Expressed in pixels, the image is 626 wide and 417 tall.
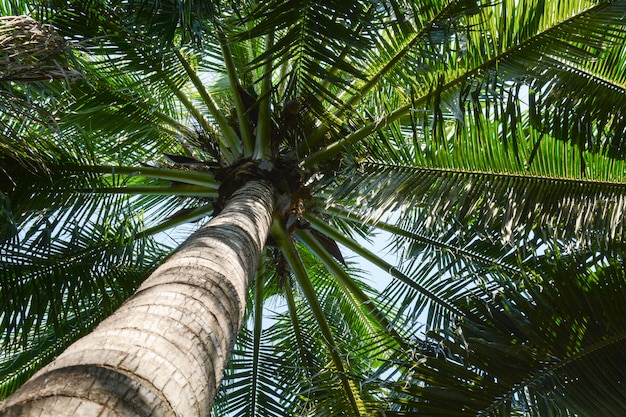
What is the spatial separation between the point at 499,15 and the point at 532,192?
1.20 m

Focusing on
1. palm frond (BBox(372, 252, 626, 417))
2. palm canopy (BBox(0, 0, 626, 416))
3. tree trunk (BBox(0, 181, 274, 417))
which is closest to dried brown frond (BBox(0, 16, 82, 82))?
palm canopy (BBox(0, 0, 626, 416))

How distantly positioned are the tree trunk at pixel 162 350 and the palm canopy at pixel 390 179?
1116 millimetres

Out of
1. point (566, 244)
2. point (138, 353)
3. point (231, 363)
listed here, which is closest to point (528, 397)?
point (566, 244)

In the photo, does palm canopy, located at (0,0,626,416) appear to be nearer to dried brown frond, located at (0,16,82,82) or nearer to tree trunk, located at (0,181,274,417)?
dried brown frond, located at (0,16,82,82)

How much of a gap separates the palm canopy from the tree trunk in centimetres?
112

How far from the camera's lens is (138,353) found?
5.18 ft

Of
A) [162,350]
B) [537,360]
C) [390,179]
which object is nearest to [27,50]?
[162,350]

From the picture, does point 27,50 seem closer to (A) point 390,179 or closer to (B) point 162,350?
(B) point 162,350

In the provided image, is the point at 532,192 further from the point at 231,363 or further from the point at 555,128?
the point at 231,363

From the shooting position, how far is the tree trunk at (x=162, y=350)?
4.29 feet

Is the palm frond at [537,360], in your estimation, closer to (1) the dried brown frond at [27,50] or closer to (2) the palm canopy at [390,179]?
(2) the palm canopy at [390,179]

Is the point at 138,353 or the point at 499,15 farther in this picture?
the point at 499,15

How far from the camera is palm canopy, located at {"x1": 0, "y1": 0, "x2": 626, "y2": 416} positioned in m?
3.40

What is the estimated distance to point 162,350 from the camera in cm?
166
